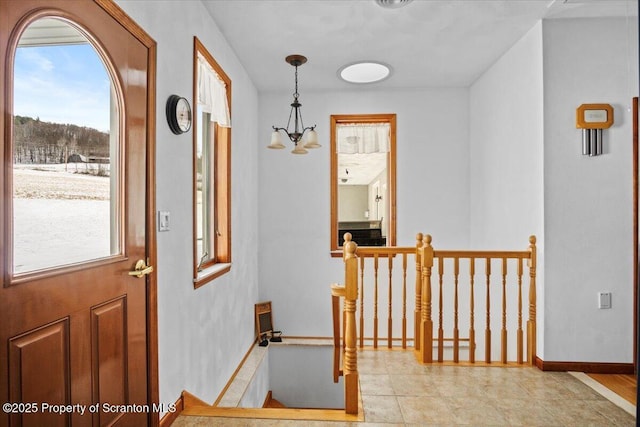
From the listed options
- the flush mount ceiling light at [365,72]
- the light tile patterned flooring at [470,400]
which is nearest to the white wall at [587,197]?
the light tile patterned flooring at [470,400]

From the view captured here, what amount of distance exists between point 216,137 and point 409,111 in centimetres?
230

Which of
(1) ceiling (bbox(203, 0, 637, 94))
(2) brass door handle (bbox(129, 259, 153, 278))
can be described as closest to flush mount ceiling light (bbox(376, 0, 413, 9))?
(1) ceiling (bbox(203, 0, 637, 94))

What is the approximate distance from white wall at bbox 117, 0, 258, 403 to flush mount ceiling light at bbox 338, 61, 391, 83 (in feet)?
3.74

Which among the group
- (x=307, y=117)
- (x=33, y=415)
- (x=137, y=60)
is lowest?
(x=33, y=415)

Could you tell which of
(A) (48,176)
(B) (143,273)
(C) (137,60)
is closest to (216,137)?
(C) (137,60)

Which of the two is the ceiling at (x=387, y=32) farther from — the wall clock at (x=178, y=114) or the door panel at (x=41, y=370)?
the door panel at (x=41, y=370)

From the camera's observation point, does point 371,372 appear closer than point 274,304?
Yes

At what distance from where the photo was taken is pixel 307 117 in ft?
14.5

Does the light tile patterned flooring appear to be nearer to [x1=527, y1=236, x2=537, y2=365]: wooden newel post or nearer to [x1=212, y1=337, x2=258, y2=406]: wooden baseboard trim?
[x1=527, y1=236, x2=537, y2=365]: wooden newel post

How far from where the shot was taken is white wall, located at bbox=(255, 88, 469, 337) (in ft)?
14.3

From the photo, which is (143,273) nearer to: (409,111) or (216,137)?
(216,137)

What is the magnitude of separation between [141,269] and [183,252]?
51 cm

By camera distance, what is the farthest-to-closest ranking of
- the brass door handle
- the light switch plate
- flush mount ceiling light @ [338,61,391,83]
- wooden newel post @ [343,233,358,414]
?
flush mount ceiling light @ [338,61,391,83] → wooden newel post @ [343,233,358,414] → the light switch plate → the brass door handle

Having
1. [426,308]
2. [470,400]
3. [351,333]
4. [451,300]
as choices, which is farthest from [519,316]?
[351,333]
